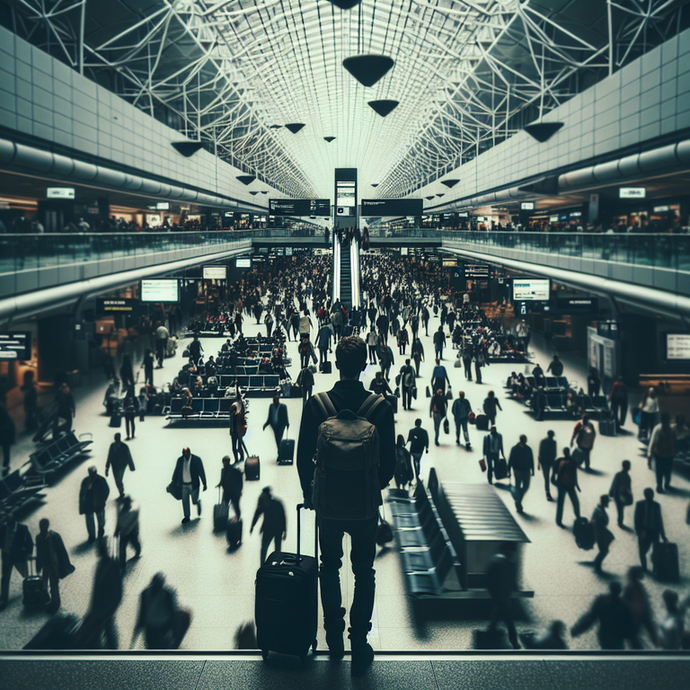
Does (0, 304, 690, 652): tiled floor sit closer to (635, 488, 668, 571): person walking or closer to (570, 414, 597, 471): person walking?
(635, 488, 668, 571): person walking

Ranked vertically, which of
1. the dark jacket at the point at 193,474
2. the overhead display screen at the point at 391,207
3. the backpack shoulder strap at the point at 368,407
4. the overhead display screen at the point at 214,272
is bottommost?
the dark jacket at the point at 193,474

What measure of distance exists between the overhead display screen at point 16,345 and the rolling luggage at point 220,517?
7142 millimetres

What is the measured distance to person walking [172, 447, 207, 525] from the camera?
378 inches

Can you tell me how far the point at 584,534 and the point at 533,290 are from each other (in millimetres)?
14464

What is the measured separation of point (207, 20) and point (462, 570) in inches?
1206

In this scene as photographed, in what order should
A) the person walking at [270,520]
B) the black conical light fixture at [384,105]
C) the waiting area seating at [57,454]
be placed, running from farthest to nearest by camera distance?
the black conical light fixture at [384,105] < the waiting area seating at [57,454] < the person walking at [270,520]

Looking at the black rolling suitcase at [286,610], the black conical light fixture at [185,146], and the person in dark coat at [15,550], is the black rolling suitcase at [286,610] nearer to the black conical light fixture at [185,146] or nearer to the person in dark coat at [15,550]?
the person in dark coat at [15,550]

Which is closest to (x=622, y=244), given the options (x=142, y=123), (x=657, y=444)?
(x=657, y=444)

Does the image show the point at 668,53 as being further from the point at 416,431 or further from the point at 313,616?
the point at 313,616

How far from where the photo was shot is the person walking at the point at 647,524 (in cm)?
782

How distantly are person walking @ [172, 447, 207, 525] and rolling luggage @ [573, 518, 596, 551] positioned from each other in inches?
218

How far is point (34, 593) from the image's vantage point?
22.4 feet

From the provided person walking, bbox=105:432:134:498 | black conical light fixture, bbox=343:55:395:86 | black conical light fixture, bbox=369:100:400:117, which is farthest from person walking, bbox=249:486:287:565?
black conical light fixture, bbox=369:100:400:117

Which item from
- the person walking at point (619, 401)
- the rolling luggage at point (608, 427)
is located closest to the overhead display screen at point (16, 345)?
the rolling luggage at point (608, 427)
